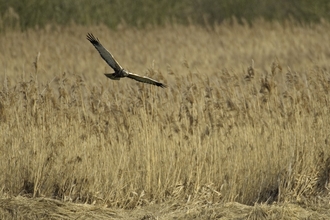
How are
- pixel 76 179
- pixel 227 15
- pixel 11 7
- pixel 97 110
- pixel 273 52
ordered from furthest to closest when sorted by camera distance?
pixel 227 15, pixel 11 7, pixel 273 52, pixel 97 110, pixel 76 179

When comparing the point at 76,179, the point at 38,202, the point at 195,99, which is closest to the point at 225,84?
the point at 195,99

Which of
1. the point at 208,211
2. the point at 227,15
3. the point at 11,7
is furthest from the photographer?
the point at 227,15

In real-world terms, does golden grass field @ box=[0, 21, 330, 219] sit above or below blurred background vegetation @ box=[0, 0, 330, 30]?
below

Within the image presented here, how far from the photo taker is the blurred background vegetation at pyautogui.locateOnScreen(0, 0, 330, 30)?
1955 cm

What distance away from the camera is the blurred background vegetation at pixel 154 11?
19.5 m

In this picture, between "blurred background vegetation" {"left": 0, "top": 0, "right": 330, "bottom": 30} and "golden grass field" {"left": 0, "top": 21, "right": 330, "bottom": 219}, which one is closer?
"golden grass field" {"left": 0, "top": 21, "right": 330, "bottom": 219}

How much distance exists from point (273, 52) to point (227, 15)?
551cm

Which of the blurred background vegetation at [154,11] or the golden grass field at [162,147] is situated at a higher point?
the blurred background vegetation at [154,11]

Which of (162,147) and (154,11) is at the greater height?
(154,11)

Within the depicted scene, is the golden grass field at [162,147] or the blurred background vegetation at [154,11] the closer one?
the golden grass field at [162,147]

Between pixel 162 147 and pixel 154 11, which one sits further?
pixel 154 11

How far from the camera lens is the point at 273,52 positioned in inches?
631

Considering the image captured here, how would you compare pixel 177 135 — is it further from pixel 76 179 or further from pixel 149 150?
pixel 76 179

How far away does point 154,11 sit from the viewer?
21016mm
